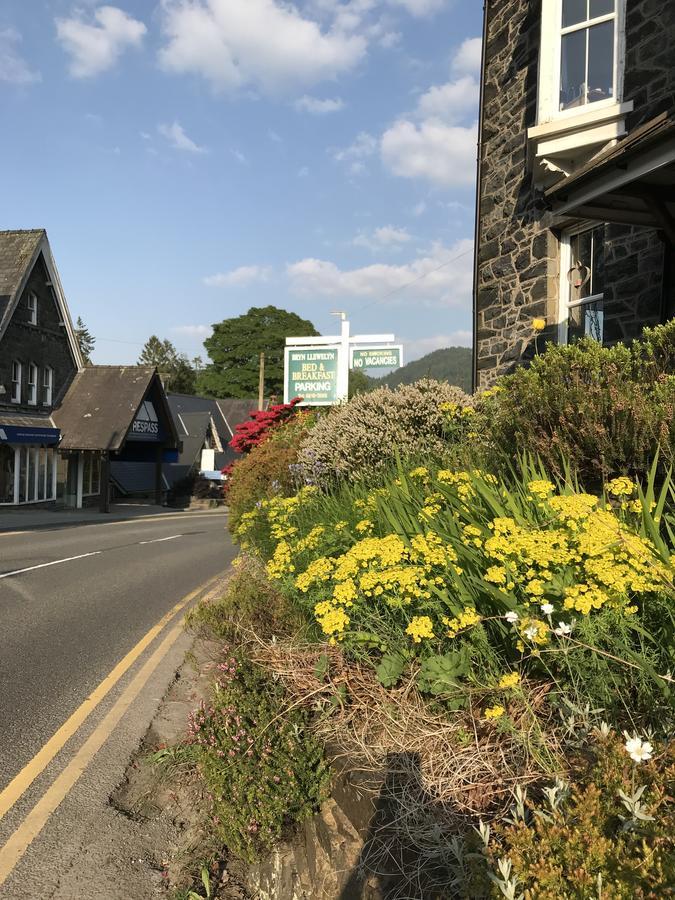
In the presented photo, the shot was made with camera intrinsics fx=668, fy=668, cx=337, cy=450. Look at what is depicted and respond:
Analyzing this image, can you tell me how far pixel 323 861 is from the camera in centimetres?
297

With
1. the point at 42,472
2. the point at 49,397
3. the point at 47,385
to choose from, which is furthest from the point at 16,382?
the point at 42,472

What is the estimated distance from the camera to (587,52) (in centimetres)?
1001

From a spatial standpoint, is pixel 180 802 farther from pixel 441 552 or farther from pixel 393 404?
pixel 393 404

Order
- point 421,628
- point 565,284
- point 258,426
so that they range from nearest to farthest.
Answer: point 421,628, point 565,284, point 258,426

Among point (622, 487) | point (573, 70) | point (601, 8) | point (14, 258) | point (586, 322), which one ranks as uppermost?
point (14, 258)

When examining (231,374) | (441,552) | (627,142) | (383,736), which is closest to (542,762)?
(383,736)

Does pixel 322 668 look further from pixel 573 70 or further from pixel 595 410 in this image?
pixel 573 70

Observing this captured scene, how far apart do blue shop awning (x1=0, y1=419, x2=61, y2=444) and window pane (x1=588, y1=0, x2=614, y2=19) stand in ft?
80.0

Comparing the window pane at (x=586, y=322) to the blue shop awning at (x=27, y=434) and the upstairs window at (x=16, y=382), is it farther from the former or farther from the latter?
the upstairs window at (x=16, y=382)

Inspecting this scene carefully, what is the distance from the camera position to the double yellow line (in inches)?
138

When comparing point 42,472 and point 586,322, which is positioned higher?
point 586,322

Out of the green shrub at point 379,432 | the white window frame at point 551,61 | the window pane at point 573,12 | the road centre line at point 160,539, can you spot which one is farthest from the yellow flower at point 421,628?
the road centre line at point 160,539

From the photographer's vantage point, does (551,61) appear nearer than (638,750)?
No

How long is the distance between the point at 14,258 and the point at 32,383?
5.44m
